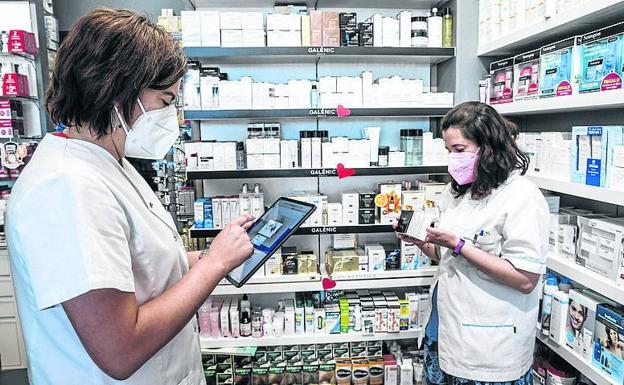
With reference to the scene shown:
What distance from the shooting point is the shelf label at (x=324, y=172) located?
271 centimetres

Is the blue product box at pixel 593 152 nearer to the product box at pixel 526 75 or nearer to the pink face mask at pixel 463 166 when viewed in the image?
the product box at pixel 526 75

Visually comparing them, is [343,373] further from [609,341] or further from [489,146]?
[489,146]

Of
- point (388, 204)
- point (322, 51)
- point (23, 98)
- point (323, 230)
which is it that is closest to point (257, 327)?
point (323, 230)

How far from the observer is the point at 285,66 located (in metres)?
3.02

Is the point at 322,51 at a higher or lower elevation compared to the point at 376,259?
higher

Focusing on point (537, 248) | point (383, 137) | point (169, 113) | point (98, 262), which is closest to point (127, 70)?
point (169, 113)

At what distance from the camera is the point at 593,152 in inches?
74.4

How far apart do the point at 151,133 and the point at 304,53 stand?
1.79m

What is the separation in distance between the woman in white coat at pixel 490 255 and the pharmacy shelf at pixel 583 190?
28 centimetres

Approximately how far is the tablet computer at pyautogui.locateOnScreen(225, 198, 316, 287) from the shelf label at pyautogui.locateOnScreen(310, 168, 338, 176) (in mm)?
1072

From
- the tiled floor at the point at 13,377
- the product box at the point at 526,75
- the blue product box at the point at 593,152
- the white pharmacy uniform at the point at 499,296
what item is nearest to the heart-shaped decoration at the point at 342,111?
the product box at the point at 526,75

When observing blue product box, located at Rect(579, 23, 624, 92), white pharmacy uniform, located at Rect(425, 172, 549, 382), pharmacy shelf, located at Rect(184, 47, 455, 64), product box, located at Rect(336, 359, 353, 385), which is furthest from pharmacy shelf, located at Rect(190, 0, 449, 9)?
product box, located at Rect(336, 359, 353, 385)

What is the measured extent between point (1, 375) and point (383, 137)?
10.9 feet

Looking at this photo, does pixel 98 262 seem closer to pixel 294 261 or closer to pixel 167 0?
pixel 294 261
